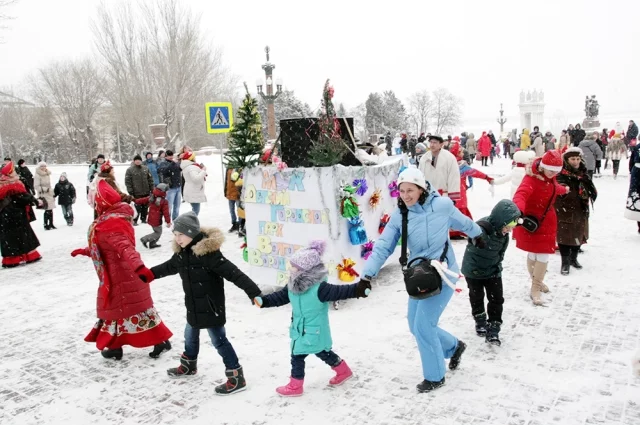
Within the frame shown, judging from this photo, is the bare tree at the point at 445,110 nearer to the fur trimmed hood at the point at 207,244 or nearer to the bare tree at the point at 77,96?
the bare tree at the point at 77,96

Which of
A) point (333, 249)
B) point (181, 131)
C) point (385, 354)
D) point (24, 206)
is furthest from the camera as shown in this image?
point (181, 131)

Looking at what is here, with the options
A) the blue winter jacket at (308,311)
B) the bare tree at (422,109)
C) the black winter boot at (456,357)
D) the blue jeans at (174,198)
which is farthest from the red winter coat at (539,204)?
the bare tree at (422,109)

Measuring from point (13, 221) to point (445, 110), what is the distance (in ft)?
255

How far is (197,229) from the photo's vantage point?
14.3 feet

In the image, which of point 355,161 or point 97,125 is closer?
point 355,161

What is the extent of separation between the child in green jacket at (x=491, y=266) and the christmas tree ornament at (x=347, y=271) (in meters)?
1.31

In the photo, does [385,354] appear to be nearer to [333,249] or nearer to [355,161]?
[333,249]

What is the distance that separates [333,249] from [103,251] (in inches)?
97.3

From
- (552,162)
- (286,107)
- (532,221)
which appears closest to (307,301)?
(532,221)

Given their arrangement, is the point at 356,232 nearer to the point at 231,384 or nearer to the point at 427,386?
the point at 427,386

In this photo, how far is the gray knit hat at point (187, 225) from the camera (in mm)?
4289

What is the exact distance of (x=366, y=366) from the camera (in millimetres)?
4727

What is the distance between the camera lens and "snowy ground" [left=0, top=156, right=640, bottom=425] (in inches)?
156

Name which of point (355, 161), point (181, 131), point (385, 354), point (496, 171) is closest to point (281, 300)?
point (385, 354)
